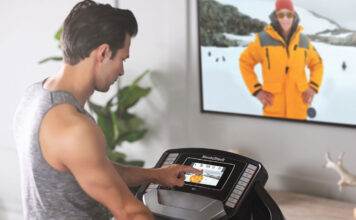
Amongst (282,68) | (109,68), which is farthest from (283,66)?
(109,68)

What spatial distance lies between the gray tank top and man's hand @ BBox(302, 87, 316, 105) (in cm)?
139

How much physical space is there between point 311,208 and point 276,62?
0.68 meters

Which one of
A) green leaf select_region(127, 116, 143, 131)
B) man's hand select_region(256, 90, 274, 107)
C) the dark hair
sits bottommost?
green leaf select_region(127, 116, 143, 131)

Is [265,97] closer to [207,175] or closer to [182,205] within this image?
[207,175]

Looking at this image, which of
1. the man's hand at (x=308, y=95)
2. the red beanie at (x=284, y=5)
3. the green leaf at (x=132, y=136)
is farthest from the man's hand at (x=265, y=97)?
the green leaf at (x=132, y=136)

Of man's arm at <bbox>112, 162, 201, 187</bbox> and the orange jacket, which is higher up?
the orange jacket

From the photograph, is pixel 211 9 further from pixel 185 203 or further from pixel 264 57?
pixel 185 203

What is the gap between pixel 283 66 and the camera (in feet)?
8.53

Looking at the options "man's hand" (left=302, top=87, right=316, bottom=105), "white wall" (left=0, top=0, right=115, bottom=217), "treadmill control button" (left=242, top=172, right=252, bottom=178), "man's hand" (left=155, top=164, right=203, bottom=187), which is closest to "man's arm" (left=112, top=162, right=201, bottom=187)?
"man's hand" (left=155, top=164, right=203, bottom=187)

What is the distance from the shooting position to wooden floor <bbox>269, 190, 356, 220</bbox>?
93.0 inches

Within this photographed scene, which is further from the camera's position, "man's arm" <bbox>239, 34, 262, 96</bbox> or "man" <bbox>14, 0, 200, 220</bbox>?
"man's arm" <bbox>239, 34, 262, 96</bbox>

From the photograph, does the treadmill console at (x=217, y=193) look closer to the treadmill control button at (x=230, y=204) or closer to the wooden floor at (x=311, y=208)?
the treadmill control button at (x=230, y=204)

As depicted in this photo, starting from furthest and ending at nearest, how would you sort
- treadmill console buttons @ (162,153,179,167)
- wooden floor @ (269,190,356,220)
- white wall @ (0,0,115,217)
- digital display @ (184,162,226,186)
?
white wall @ (0,0,115,217), wooden floor @ (269,190,356,220), treadmill console buttons @ (162,153,179,167), digital display @ (184,162,226,186)

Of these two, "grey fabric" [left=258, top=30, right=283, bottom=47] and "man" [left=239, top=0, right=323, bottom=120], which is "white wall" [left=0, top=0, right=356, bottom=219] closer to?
"man" [left=239, top=0, right=323, bottom=120]
